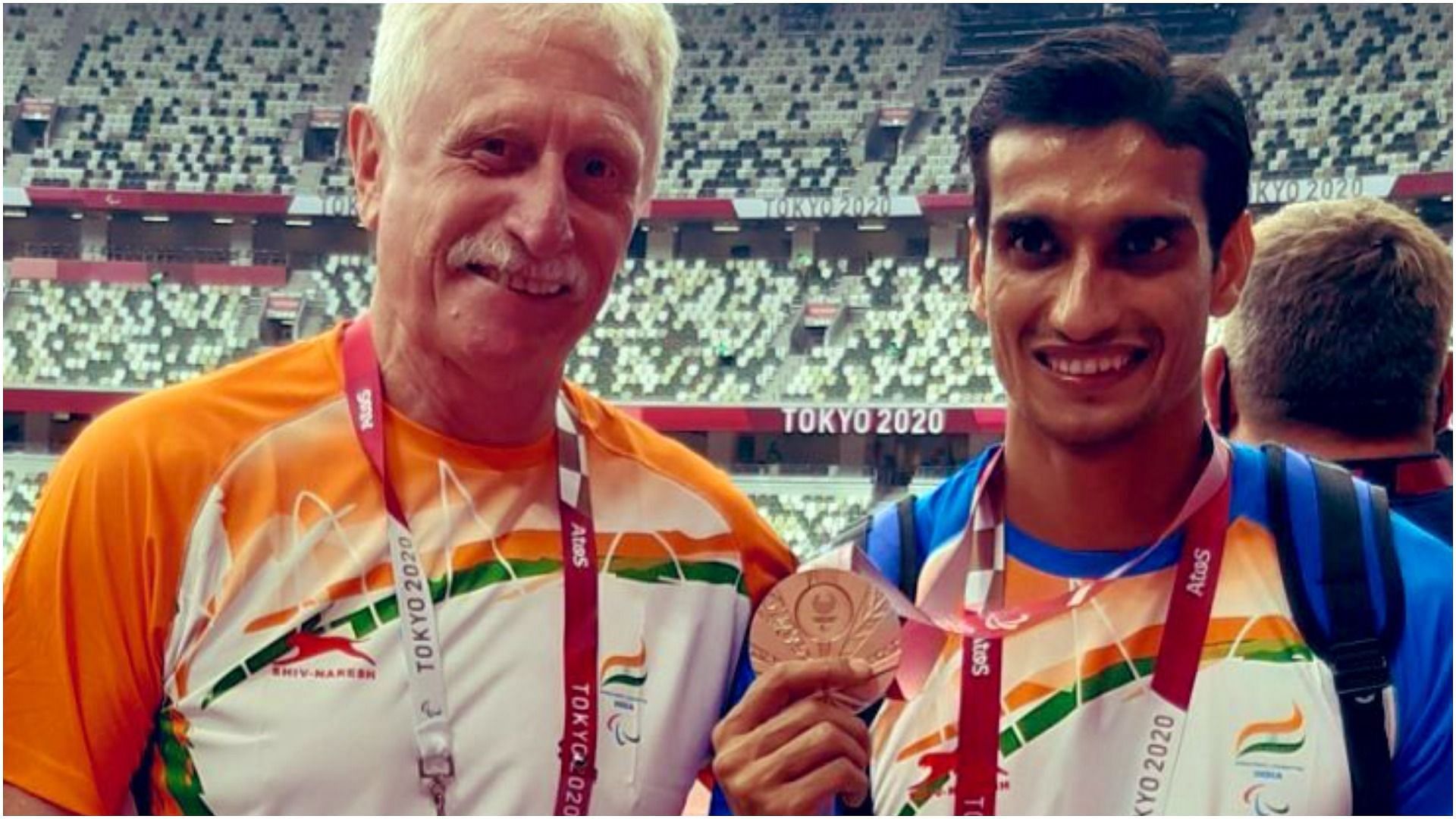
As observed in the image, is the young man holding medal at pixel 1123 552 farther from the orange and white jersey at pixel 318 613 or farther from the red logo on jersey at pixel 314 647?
the red logo on jersey at pixel 314 647

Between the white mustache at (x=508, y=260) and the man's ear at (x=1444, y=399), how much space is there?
3.20 ft

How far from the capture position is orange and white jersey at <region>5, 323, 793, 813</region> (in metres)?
1.50

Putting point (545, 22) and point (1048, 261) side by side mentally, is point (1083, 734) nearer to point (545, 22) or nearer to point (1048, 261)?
point (1048, 261)

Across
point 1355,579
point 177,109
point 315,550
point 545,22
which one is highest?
point 545,22

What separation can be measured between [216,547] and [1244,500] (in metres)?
0.92

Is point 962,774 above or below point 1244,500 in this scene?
below

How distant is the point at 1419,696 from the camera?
4.64 ft

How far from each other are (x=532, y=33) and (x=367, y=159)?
0.69 ft

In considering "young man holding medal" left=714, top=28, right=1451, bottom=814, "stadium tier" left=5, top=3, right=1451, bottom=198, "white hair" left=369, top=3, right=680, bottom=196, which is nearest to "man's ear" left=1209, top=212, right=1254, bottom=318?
"young man holding medal" left=714, top=28, right=1451, bottom=814

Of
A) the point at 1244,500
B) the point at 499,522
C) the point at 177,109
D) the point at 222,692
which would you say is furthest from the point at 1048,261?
the point at 177,109

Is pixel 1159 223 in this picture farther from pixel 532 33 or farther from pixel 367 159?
pixel 367 159

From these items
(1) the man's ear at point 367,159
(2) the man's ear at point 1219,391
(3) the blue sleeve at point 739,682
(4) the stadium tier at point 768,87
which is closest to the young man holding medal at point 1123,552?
(3) the blue sleeve at point 739,682

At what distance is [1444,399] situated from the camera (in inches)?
76.2

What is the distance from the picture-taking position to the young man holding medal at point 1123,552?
1.44 meters
